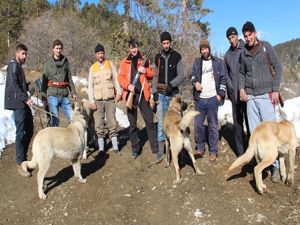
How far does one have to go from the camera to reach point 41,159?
18.3ft

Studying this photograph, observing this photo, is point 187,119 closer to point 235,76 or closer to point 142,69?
point 235,76

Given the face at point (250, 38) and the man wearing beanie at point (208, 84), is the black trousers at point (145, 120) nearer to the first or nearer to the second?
the man wearing beanie at point (208, 84)

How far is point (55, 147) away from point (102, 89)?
1.90 metres

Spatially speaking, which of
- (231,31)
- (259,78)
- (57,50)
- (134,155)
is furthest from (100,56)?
(259,78)

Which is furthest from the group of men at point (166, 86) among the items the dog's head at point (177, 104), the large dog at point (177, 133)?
the large dog at point (177, 133)

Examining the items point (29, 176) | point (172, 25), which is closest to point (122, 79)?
point (29, 176)

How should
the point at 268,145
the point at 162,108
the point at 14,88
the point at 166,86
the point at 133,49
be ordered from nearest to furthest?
the point at 268,145 → the point at 14,88 → the point at 166,86 → the point at 133,49 → the point at 162,108

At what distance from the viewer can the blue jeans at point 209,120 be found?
6598mm

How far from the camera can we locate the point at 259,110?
5.91 meters

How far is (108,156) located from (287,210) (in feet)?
12.9

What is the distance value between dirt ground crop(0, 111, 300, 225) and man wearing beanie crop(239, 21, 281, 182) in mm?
912

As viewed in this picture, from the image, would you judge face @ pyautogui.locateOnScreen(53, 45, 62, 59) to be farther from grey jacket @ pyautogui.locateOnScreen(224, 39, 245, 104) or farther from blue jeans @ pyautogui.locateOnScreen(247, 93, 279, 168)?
blue jeans @ pyautogui.locateOnScreen(247, 93, 279, 168)

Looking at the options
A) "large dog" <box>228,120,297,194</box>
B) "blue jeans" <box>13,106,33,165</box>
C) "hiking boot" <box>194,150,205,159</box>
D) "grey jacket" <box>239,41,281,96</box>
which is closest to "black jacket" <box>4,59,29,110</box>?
"blue jeans" <box>13,106,33,165</box>

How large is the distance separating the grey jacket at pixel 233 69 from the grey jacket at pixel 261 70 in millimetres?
372
